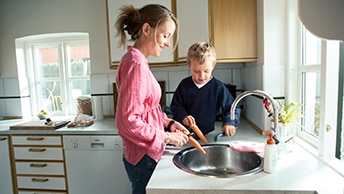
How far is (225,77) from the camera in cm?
216

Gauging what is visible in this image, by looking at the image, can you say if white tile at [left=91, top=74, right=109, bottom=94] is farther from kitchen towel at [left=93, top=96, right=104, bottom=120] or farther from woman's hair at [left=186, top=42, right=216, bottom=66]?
woman's hair at [left=186, top=42, right=216, bottom=66]

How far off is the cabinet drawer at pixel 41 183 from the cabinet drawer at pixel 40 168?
0.05 metres

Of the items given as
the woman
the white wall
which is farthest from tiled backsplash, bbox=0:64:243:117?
the white wall

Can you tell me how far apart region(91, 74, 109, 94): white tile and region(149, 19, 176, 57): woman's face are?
1417mm

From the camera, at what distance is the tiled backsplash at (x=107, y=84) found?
2.15 metres

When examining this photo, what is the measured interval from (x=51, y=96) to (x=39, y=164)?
2.81ft

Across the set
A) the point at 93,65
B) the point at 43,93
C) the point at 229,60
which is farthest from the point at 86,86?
the point at 229,60

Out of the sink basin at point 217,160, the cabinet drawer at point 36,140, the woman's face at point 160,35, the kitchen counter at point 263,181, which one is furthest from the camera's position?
the cabinet drawer at point 36,140

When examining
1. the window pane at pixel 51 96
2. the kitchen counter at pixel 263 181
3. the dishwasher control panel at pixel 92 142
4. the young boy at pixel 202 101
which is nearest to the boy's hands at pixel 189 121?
the young boy at pixel 202 101

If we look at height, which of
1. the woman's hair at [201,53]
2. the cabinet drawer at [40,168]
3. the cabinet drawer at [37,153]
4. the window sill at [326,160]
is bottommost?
the cabinet drawer at [40,168]

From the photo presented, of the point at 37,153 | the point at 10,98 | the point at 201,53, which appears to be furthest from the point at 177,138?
the point at 10,98

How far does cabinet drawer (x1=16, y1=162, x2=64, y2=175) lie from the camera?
1952 millimetres

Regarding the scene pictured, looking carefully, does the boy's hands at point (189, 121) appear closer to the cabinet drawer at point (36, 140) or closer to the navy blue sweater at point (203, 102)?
the navy blue sweater at point (203, 102)

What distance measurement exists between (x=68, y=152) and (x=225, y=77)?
4.83 feet
